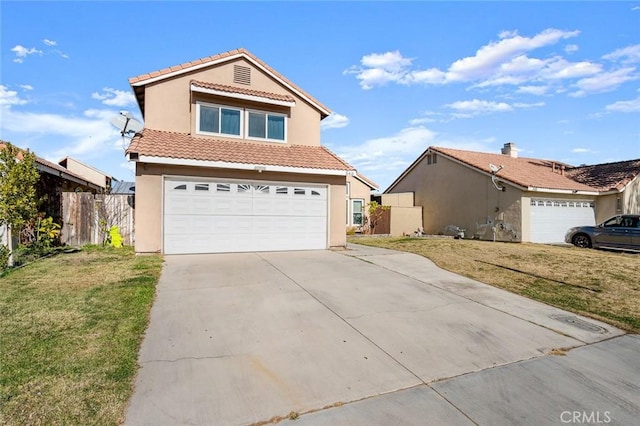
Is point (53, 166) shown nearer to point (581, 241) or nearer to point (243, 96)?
point (243, 96)

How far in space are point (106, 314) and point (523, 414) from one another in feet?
17.9

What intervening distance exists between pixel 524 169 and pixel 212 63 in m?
18.8

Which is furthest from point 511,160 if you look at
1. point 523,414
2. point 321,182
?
point 523,414

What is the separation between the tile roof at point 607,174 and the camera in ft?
67.4

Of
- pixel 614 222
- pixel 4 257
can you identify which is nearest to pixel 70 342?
pixel 4 257

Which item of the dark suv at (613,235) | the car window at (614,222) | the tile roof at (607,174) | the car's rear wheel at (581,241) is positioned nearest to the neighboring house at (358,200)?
the car's rear wheel at (581,241)

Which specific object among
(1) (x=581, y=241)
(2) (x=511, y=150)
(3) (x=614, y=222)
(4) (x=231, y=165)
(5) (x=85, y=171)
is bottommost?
(1) (x=581, y=241)

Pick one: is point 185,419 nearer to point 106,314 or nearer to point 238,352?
point 238,352

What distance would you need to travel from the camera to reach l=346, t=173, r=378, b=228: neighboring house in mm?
22906

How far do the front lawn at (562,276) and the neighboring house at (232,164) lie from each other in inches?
172

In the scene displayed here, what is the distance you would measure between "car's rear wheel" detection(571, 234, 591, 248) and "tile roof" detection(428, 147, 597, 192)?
291cm

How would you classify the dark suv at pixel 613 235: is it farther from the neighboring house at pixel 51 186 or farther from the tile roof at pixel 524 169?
the neighboring house at pixel 51 186

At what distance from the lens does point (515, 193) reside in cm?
1778

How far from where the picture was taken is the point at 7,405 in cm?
292
